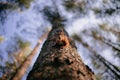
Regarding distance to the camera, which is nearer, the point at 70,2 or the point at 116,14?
the point at 116,14

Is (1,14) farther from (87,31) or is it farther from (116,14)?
(87,31)

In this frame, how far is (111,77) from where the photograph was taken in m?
8.68

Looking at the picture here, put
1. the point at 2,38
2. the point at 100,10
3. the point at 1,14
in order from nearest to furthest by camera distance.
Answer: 1. the point at 1,14
2. the point at 100,10
3. the point at 2,38

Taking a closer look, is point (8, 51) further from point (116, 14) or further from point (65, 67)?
point (65, 67)

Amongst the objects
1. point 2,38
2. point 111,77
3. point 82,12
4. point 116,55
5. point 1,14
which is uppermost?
point 1,14

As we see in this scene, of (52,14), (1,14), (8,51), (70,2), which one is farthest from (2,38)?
(70,2)

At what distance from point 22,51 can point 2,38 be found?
1.22m

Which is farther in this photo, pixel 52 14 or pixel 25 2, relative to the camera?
pixel 52 14

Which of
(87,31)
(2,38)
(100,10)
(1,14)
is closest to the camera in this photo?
(1,14)

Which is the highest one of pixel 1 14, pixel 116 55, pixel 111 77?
pixel 1 14

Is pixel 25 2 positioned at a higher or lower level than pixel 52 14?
higher

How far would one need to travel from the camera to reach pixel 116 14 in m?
8.80

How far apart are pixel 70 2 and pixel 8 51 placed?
421cm

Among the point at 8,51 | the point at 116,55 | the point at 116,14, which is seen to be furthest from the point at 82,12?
the point at 8,51
